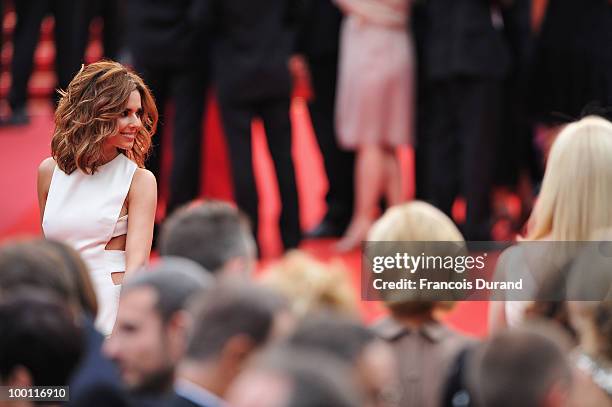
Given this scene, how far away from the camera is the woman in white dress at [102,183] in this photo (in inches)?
187

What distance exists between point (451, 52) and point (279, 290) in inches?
190

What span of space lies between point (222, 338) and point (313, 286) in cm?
46

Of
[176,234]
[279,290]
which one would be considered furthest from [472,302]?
[279,290]

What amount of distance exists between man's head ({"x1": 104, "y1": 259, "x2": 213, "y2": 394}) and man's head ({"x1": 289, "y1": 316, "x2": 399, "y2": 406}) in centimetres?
47

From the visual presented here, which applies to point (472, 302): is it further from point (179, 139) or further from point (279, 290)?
point (279, 290)

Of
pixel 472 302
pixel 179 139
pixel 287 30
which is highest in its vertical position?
pixel 287 30

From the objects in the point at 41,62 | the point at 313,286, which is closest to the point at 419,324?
the point at 313,286

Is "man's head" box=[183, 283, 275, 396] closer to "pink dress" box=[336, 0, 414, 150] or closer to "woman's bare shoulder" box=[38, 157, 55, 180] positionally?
"woman's bare shoulder" box=[38, 157, 55, 180]

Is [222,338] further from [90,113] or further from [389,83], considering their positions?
[389,83]

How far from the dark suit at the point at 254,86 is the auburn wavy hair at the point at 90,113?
3.09m

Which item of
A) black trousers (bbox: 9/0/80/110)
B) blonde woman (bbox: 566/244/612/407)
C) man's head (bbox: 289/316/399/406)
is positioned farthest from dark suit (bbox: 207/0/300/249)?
man's head (bbox: 289/316/399/406)

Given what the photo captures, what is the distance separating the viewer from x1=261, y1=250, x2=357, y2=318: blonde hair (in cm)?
348

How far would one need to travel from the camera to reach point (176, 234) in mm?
4051

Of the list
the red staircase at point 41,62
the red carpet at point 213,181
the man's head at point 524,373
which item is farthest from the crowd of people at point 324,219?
the red staircase at point 41,62
